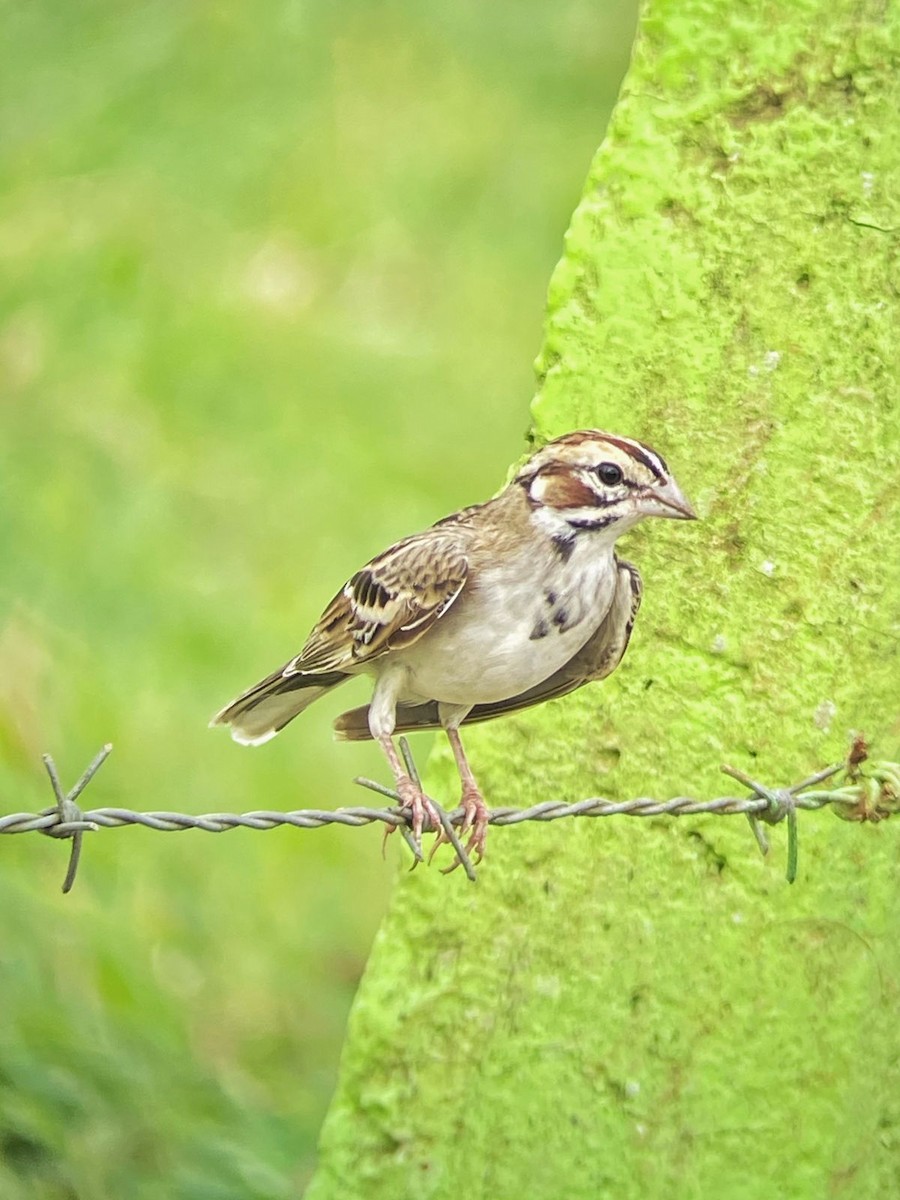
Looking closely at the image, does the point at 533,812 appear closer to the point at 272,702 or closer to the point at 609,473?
the point at 272,702

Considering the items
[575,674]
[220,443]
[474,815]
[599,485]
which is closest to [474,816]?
[474,815]

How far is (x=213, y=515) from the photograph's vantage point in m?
11.1

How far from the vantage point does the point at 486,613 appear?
359cm

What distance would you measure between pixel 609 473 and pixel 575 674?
21.5 inches

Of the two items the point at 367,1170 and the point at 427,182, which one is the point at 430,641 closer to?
the point at 367,1170

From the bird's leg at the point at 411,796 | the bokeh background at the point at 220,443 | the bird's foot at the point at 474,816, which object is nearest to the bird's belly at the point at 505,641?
the bird's leg at the point at 411,796

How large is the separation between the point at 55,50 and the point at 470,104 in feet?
21.8

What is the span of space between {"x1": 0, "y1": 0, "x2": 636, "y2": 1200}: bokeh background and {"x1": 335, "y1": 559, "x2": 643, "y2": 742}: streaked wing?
213cm

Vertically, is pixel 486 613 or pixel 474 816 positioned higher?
pixel 486 613

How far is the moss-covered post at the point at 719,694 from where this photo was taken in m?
4.07

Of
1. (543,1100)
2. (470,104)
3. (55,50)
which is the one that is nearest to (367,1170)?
(543,1100)

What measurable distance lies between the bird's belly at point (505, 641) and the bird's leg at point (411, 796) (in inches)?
5.7

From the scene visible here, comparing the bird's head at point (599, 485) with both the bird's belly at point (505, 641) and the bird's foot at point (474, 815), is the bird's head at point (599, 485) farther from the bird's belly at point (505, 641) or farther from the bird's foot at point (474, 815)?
the bird's foot at point (474, 815)

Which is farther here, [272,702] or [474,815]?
[474,815]
